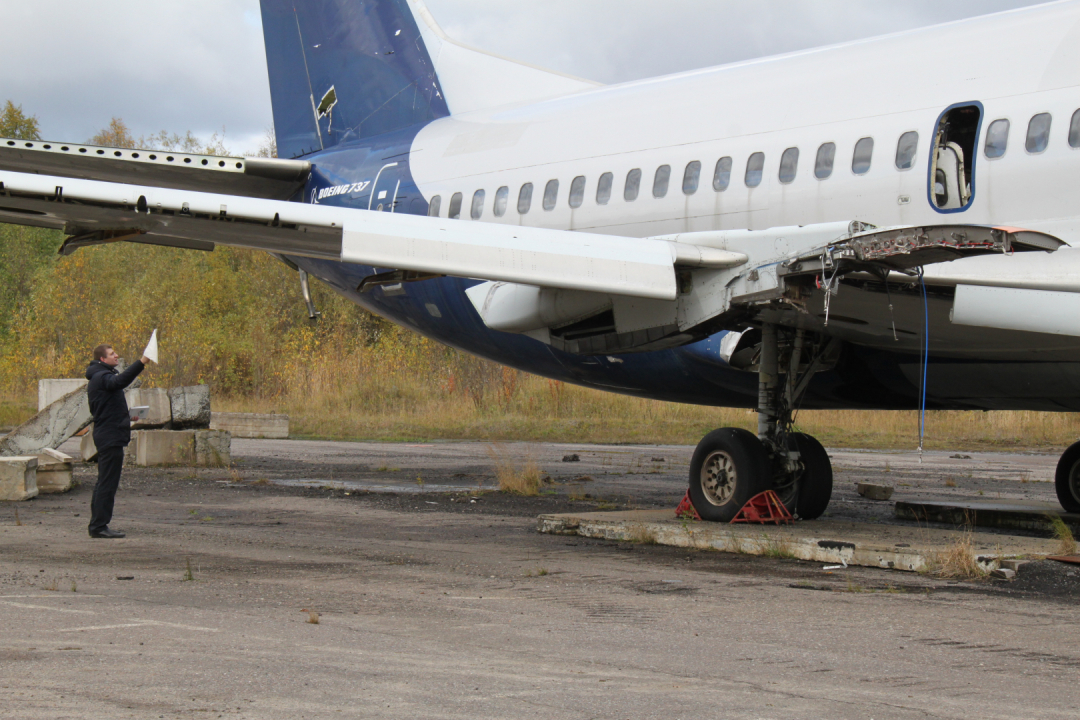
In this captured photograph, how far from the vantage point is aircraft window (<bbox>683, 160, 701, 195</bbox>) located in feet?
34.6

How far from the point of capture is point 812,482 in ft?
34.9

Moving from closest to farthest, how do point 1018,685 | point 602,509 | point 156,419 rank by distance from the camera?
1. point 1018,685
2. point 602,509
3. point 156,419

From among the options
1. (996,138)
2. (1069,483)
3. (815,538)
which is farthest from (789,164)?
(1069,483)

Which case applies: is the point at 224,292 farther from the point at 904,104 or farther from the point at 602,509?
the point at 904,104

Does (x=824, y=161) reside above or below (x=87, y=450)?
above

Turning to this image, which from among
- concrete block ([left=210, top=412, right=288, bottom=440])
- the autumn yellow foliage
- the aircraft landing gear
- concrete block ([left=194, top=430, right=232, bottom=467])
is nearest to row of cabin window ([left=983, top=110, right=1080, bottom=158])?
the aircraft landing gear

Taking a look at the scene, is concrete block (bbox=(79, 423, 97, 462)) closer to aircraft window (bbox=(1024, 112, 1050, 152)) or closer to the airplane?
the airplane

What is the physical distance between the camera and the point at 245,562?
824 cm

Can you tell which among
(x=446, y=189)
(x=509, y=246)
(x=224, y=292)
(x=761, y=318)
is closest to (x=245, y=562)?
(x=509, y=246)

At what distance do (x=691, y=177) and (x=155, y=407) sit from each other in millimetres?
10544

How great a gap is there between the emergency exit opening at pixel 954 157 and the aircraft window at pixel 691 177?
239 centimetres

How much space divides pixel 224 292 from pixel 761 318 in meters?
38.3

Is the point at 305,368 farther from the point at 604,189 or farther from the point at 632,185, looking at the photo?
the point at 632,185

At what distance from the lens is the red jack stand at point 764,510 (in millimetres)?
9820
